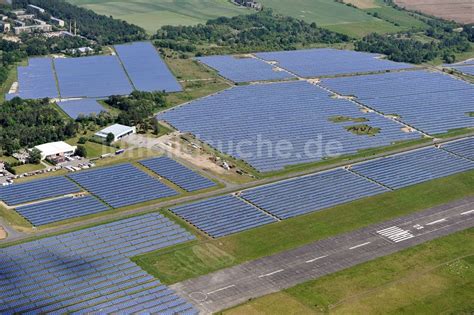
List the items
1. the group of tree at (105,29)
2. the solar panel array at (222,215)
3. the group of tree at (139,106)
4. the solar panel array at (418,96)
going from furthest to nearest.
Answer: the group of tree at (105,29)
the solar panel array at (418,96)
the group of tree at (139,106)
the solar panel array at (222,215)

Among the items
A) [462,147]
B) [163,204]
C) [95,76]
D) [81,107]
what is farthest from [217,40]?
[163,204]

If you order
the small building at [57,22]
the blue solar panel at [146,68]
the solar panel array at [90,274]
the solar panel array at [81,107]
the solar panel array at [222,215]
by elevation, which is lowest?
the solar panel array at [90,274]

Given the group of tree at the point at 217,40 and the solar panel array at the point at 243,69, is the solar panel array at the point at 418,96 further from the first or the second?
the group of tree at the point at 217,40

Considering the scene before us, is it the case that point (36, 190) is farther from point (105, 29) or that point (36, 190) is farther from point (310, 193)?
point (105, 29)

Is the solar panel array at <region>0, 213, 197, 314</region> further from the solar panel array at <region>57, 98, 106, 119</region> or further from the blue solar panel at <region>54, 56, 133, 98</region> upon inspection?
the blue solar panel at <region>54, 56, 133, 98</region>

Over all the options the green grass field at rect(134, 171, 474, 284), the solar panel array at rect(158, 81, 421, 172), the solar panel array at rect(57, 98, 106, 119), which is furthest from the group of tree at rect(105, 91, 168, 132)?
the green grass field at rect(134, 171, 474, 284)

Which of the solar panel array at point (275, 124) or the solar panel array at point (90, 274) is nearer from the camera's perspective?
the solar panel array at point (90, 274)

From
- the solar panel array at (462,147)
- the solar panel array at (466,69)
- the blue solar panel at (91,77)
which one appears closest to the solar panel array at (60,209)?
the blue solar panel at (91,77)

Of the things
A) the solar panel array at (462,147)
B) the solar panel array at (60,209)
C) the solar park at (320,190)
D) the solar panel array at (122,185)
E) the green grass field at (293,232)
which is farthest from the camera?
the solar panel array at (462,147)
